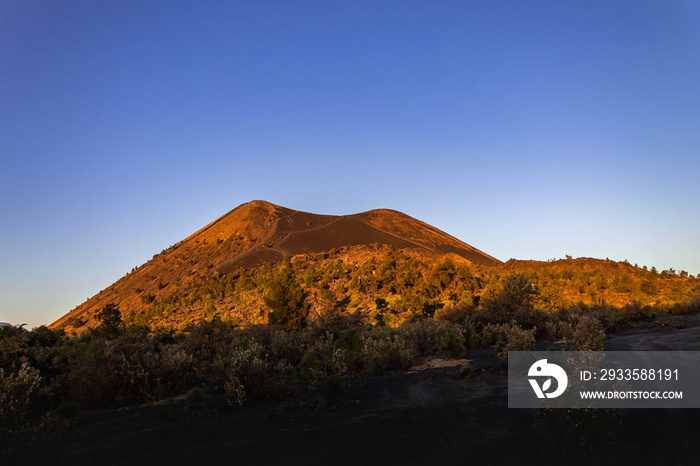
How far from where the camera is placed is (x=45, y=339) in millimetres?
20922

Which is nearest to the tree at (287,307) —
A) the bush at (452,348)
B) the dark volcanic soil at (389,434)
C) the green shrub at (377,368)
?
the bush at (452,348)

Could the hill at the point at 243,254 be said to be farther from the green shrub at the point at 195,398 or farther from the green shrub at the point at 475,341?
the green shrub at the point at 195,398

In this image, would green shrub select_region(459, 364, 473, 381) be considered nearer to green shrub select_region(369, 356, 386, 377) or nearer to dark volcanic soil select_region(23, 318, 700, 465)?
dark volcanic soil select_region(23, 318, 700, 465)

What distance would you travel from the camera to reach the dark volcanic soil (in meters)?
6.68

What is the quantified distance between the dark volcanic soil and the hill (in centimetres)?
3273

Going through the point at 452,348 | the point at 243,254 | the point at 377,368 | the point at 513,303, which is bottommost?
the point at 377,368

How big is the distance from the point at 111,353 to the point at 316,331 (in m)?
10.4

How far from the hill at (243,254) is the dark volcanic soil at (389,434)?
32.7 m

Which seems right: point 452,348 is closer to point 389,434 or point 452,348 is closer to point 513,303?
point 389,434

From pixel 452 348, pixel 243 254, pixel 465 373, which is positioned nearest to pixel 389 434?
pixel 465 373

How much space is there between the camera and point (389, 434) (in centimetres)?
788

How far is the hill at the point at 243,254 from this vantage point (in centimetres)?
4941

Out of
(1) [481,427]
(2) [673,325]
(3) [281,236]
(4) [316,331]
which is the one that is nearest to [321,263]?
(3) [281,236]

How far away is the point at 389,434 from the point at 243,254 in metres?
57.4
